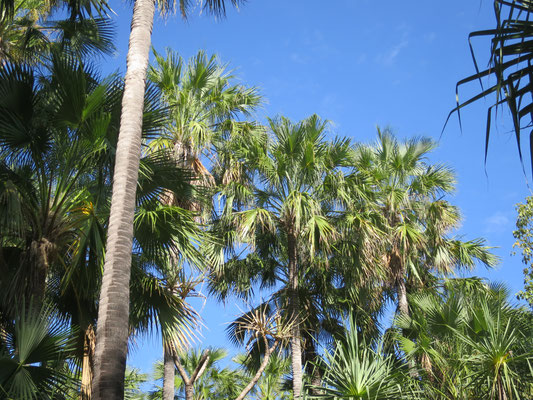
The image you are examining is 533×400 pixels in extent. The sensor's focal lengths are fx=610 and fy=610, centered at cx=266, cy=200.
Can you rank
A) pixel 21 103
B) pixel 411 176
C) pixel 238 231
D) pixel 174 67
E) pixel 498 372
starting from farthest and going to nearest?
pixel 411 176 → pixel 174 67 → pixel 238 231 → pixel 21 103 → pixel 498 372

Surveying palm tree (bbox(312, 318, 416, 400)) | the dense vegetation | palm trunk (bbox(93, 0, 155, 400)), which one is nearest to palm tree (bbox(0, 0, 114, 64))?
the dense vegetation

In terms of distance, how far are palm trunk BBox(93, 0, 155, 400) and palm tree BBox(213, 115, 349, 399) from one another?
224 inches

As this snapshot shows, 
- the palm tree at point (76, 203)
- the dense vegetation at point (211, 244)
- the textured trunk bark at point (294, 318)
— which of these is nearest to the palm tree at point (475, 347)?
the dense vegetation at point (211, 244)

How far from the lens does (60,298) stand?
8836mm

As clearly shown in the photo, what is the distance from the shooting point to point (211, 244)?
1345 cm

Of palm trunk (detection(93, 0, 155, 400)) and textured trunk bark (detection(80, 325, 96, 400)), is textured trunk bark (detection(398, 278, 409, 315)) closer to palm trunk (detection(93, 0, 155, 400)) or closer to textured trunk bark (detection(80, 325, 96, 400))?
textured trunk bark (detection(80, 325, 96, 400))

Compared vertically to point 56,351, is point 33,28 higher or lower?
higher

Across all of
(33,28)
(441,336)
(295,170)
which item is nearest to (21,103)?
(33,28)

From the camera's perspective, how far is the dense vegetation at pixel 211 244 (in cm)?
734

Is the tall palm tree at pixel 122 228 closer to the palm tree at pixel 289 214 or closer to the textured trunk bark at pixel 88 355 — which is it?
the textured trunk bark at pixel 88 355

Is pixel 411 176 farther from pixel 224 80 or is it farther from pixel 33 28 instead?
pixel 33 28

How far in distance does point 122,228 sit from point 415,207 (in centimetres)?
1160

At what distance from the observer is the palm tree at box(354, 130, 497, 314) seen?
15964mm

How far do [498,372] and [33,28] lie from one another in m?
10.3
